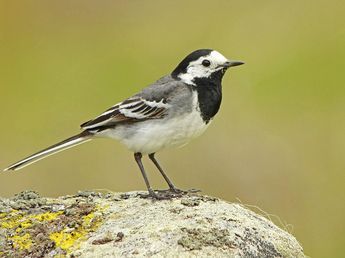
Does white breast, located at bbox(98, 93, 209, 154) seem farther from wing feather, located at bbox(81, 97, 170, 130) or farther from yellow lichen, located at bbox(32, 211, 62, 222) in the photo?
yellow lichen, located at bbox(32, 211, 62, 222)

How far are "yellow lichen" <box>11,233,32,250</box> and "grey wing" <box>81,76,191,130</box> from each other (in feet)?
6.15

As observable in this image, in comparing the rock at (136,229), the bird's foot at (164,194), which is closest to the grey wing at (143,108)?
the bird's foot at (164,194)

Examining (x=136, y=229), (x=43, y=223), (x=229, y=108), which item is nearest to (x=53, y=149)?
(x=43, y=223)

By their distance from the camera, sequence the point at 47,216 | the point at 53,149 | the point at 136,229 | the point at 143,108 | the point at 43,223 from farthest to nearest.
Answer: the point at 53,149, the point at 143,108, the point at 47,216, the point at 43,223, the point at 136,229

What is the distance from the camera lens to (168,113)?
949 cm

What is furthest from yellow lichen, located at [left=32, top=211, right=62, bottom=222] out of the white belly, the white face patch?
the white face patch

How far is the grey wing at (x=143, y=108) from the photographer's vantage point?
31.3ft

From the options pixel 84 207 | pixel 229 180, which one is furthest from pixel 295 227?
pixel 84 207

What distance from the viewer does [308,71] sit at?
21734 mm

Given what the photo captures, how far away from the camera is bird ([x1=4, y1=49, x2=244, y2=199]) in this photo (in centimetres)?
947

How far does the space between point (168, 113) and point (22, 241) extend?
2014 mm

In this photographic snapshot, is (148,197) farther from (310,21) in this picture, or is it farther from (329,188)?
(310,21)

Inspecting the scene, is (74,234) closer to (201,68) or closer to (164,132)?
(164,132)

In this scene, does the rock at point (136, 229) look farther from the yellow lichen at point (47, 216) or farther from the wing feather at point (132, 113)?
the wing feather at point (132, 113)
